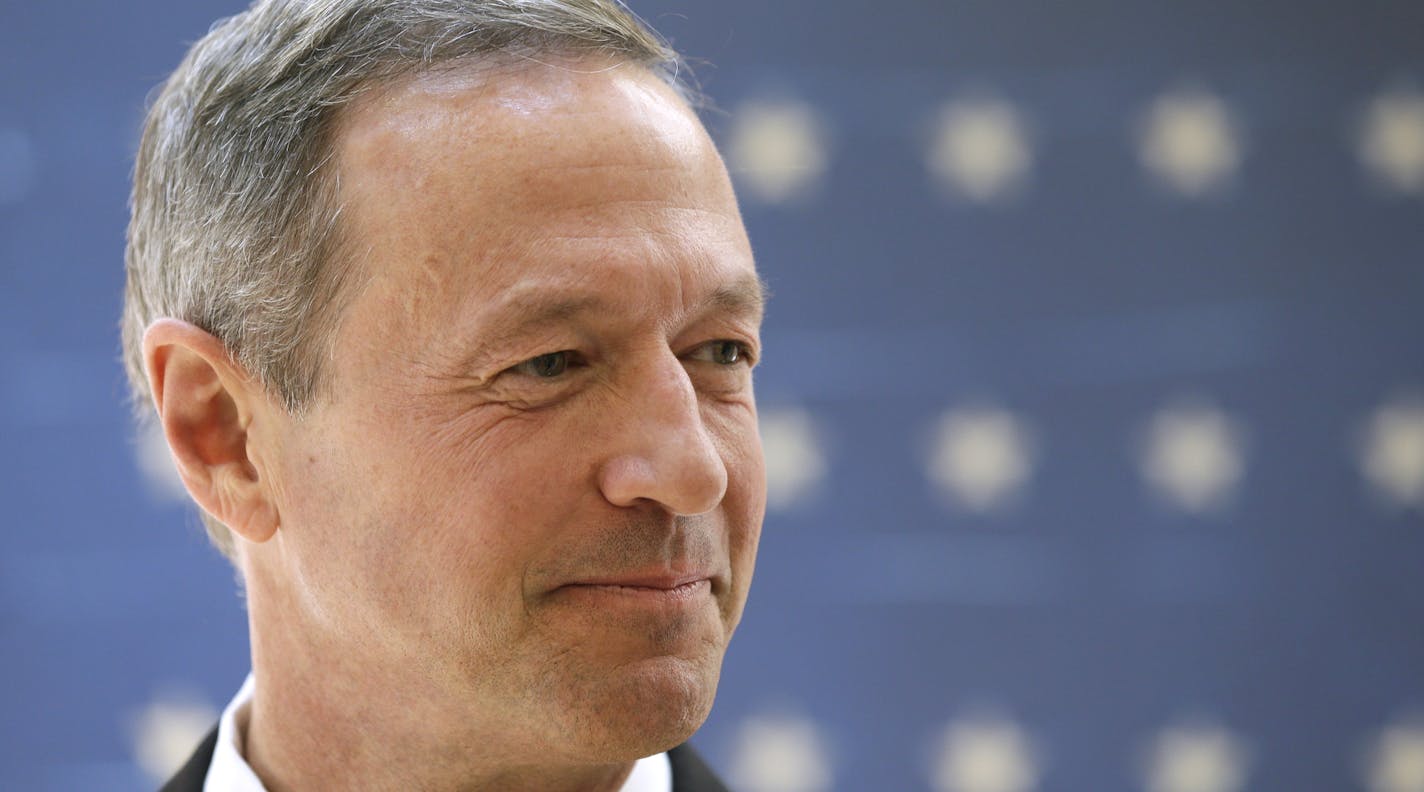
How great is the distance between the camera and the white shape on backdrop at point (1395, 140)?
116 inches

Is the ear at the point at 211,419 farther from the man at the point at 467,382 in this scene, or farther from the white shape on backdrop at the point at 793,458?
the white shape on backdrop at the point at 793,458

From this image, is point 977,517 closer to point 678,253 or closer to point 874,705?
point 874,705

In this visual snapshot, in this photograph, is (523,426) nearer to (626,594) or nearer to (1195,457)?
(626,594)

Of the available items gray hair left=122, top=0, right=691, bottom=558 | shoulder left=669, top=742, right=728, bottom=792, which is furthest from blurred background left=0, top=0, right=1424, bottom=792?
gray hair left=122, top=0, right=691, bottom=558

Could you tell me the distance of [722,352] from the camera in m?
1.51

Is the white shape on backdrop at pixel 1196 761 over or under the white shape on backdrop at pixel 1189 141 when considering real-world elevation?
under

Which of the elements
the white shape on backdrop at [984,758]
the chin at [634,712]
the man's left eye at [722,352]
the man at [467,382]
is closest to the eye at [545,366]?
the man at [467,382]

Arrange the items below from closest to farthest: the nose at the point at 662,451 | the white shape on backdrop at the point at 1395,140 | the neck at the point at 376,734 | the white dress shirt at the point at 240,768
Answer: the nose at the point at 662,451, the neck at the point at 376,734, the white dress shirt at the point at 240,768, the white shape on backdrop at the point at 1395,140

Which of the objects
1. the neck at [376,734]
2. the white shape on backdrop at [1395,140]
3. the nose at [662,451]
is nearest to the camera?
the nose at [662,451]

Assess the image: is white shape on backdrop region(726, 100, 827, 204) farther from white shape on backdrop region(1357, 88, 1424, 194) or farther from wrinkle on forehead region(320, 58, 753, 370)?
wrinkle on forehead region(320, 58, 753, 370)

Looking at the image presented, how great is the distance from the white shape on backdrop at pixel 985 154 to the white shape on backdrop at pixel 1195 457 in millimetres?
575

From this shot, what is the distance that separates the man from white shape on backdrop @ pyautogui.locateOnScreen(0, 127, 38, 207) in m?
1.62

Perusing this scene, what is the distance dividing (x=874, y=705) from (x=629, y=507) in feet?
5.86

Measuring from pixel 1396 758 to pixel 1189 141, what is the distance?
52.9 inches
